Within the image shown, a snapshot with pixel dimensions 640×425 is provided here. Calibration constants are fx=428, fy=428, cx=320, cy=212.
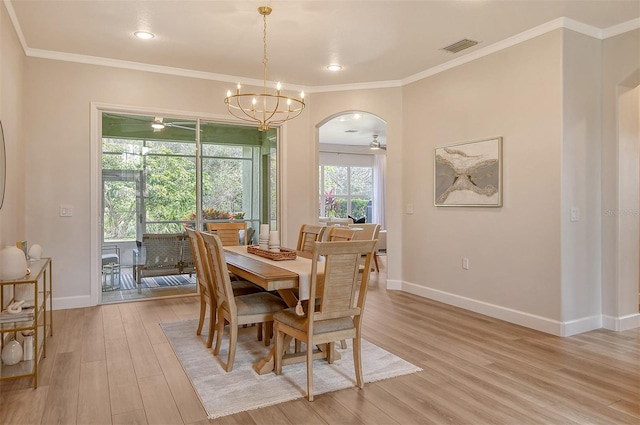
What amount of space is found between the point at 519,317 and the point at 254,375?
106 inches

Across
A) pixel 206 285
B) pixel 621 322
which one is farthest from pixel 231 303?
pixel 621 322

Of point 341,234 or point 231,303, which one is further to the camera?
point 341,234

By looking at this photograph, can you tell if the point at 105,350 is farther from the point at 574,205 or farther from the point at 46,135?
the point at 574,205

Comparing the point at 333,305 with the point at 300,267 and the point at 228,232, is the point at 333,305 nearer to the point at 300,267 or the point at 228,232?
the point at 300,267

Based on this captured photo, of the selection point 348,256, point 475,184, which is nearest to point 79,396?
point 348,256

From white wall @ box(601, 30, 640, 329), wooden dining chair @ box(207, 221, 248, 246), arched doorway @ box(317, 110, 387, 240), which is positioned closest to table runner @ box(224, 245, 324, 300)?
wooden dining chair @ box(207, 221, 248, 246)

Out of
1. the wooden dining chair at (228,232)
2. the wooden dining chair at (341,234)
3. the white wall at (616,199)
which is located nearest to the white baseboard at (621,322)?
the white wall at (616,199)

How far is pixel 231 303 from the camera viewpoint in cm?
287

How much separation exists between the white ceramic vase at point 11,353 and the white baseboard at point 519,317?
410cm

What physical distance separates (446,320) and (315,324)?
7.04 ft

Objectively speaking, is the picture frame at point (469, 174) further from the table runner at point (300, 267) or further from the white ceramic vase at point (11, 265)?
the white ceramic vase at point (11, 265)

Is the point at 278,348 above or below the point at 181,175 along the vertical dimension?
below

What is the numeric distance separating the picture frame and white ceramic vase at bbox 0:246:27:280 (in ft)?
13.4

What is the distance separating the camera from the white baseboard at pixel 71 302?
4699 millimetres
